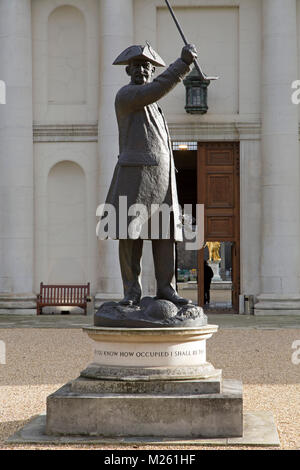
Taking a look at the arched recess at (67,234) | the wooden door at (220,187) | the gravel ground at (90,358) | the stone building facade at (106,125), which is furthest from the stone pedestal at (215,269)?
the gravel ground at (90,358)

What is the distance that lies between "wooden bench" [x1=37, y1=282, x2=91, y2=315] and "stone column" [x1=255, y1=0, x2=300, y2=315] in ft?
15.1

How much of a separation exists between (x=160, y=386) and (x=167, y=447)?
73 centimetres

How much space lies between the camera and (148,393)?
→ 30.1 feet

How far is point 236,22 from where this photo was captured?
2588cm

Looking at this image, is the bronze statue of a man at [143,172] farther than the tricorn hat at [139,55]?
No

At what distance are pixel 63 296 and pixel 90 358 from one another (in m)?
10.1

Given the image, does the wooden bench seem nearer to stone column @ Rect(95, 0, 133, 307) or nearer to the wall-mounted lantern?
stone column @ Rect(95, 0, 133, 307)

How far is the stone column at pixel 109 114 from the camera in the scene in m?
24.8

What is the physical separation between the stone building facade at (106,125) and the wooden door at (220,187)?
32 centimetres

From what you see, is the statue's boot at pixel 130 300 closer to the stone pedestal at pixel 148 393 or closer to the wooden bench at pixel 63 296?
the stone pedestal at pixel 148 393

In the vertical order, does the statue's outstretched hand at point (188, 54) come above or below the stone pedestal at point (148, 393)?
above

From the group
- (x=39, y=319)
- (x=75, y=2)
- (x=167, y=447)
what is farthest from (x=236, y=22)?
(x=167, y=447)

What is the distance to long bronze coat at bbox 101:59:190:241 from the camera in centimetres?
969

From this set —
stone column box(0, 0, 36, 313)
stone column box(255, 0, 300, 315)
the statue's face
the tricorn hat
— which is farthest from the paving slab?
stone column box(0, 0, 36, 313)
